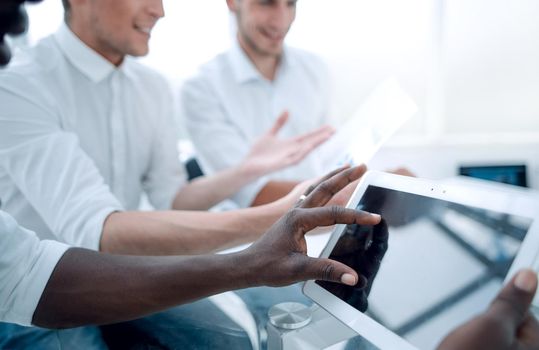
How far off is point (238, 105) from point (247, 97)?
0.10ft

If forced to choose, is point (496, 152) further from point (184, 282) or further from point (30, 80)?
point (30, 80)

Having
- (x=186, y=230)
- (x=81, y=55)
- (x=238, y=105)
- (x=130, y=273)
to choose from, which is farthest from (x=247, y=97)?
(x=130, y=273)

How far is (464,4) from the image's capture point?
444 millimetres

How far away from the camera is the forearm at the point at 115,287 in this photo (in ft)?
1.17

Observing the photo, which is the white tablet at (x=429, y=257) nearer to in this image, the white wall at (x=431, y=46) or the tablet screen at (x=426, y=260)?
the tablet screen at (x=426, y=260)

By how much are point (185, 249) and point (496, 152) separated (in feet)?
1.59

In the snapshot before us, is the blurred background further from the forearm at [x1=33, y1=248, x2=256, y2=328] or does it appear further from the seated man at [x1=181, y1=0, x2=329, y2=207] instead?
the forearm at [x1=33, y1=248, x2=256, y2=328]

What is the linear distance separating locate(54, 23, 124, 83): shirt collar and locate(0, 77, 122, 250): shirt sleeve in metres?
0.16

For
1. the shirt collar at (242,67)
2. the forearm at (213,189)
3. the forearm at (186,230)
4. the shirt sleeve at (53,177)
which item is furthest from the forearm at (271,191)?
the shirt collar at (242,67)

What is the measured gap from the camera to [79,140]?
24.4 inches

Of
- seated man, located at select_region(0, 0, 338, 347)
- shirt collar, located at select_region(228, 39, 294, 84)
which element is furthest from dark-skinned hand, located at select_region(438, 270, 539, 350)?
shirt collar, located at select_region(228, 39, 294, 84)

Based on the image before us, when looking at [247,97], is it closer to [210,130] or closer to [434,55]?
[210,130]

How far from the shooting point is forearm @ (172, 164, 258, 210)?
76cm

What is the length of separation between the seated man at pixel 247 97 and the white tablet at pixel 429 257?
0.61 m
